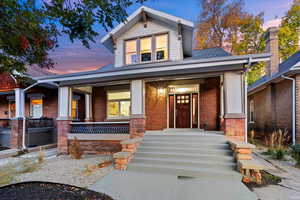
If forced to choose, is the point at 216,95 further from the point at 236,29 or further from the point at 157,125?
the point at 236,29

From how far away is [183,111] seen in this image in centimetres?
794

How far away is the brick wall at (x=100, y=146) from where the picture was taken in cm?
654

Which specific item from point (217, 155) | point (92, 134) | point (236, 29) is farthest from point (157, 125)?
point (236, 29)

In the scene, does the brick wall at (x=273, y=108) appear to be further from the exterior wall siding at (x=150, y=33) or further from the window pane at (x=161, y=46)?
the window pane at (x=161, y=46)

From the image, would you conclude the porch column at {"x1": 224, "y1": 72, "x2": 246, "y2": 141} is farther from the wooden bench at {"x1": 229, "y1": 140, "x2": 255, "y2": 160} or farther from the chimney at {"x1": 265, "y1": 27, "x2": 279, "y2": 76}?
the chimney at {"x1": 265, "y1": 27, "x2": 279, "y2": 76}

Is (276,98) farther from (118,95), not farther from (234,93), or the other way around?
(118,95)

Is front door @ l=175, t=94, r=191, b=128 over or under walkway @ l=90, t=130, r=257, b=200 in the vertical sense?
over

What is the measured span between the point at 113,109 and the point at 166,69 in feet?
15.4

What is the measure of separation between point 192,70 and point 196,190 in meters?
4.01

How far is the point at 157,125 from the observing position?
25.7 ft

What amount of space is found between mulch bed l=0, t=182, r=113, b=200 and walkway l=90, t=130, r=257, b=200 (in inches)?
11.5

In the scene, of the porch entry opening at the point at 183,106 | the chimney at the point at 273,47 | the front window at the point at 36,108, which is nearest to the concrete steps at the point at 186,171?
the porch entry opening at the point at 183,106

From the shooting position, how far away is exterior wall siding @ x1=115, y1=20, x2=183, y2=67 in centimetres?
711

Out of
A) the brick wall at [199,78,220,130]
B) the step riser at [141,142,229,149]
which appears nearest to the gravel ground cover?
the step riser at [141,142,229,149]
